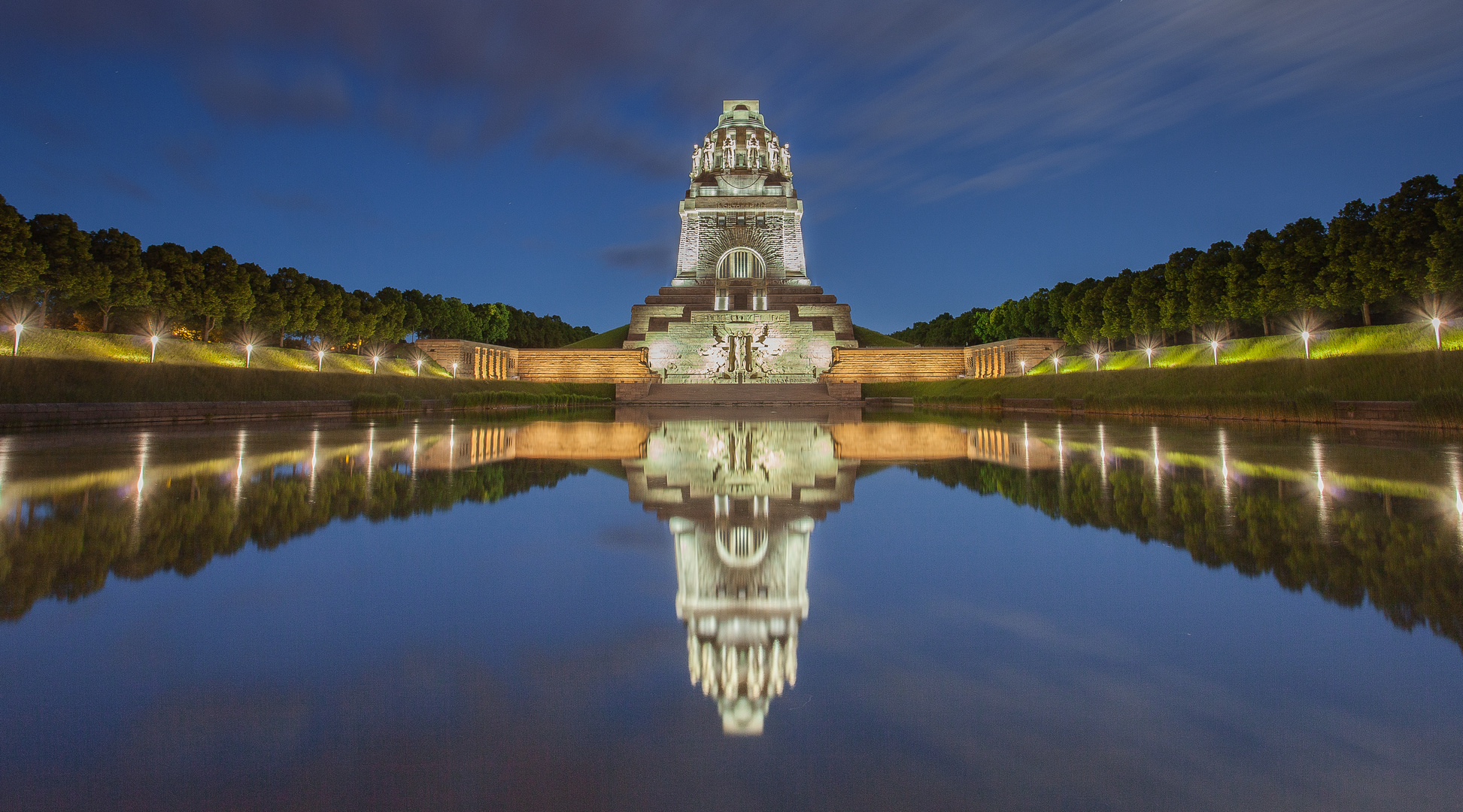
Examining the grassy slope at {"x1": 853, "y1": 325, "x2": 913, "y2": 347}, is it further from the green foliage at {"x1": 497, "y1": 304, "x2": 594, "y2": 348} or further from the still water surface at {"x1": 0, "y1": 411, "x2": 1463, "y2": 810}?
the still water surface at {"x1": 0, "y1": 411, "x2": 1463, "y2": 810}

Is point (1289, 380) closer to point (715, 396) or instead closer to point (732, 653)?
point (732, 653)

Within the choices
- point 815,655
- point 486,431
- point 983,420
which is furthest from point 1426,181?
point 815,655

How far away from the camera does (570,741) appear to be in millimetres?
1511

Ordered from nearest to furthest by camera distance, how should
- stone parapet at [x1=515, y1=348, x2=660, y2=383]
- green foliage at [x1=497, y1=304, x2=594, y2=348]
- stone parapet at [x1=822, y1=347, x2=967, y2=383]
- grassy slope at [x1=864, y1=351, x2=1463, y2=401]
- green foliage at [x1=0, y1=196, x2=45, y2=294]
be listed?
1. grassy slope at [x1=864, y1=351, x2=1463, y2=401]
2. green foliage at [x1=0, y1=196, x2=45, y2=294]
3. stone parapet at [x1=822, y1=347, x2=967, y2=383]
4. stone parapet at [x1=515, y1=348, x2=660, y2=383]
5. green foliage at [x1=497, y1=304, x2=594, y2=348]

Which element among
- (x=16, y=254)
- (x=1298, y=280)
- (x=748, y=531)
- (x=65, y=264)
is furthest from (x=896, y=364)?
(x=748, y=531)

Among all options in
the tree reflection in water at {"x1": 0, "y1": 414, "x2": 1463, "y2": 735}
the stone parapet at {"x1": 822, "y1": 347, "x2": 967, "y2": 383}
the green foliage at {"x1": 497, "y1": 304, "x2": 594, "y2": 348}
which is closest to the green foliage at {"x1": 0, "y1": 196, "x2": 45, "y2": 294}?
the tree reflection in water at {"x1": 0, "y1": 414, "x2": 1463, "y2": 735}

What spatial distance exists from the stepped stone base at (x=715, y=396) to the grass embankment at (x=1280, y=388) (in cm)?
1272

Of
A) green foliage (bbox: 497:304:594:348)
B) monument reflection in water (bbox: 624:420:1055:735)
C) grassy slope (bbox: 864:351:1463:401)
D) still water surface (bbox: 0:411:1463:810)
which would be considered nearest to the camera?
still water surface (bbox: 0:411:1463:810)

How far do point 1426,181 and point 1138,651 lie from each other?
29857mm

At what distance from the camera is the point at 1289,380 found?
15.3 m

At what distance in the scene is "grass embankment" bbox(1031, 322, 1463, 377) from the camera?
21.9 m

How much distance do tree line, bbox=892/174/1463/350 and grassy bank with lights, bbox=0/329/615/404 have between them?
2868 centimetres

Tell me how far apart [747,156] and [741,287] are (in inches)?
550

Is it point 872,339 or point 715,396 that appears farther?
point 872,339
